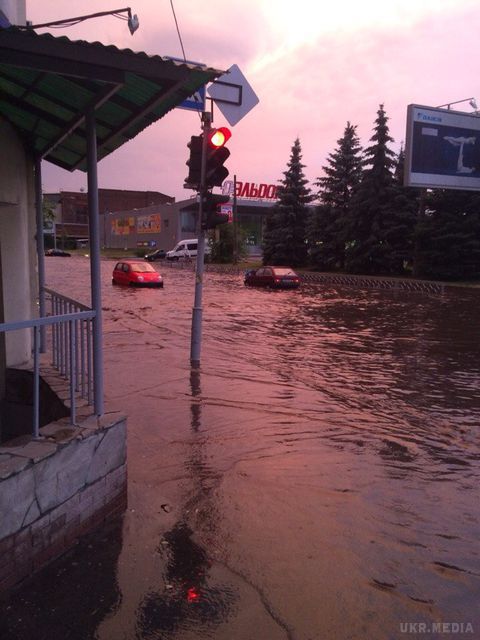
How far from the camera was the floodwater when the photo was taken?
3.31 metres

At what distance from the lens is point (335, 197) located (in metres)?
48.2

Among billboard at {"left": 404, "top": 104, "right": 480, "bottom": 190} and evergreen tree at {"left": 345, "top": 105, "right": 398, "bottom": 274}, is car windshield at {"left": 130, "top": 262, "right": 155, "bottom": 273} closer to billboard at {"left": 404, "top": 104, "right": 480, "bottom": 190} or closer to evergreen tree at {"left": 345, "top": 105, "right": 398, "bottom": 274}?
billboard at {"left": 404, "top": 104, "right": 480, "bottom": 190}

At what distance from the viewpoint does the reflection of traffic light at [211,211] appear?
386 inches

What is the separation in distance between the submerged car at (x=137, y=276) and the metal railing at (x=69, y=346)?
2348cm

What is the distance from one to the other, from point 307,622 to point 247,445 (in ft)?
9.88

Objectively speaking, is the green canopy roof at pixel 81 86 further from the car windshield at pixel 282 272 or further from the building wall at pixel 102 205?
the building wall at pixel 102 205

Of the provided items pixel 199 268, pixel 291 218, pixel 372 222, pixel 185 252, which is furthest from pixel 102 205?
pixel 199 268

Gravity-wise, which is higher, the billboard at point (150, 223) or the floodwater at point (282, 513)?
the billboard at point (150, 223)

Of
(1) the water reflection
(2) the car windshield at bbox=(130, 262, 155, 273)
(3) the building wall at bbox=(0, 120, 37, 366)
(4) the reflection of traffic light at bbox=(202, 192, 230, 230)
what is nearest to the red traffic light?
(4) the reflection of traffic light at bbox=(202, 192, 230, 230)

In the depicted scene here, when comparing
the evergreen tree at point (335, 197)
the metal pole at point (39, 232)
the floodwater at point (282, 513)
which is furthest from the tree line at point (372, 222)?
the metal pole at point (39, 232)

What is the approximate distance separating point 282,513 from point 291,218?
48.5 metres

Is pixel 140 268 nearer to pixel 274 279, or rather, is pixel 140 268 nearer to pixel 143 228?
pixel 274 279

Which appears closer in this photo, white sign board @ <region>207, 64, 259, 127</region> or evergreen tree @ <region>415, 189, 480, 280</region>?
white sign board @ <region>207, 64, 259, 127</region>

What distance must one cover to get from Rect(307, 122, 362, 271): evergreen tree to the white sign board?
124 feet
